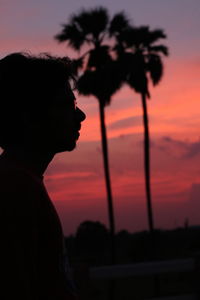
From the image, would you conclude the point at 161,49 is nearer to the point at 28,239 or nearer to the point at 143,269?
the point at 143,269

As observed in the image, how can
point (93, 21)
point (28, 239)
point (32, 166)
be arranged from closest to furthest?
point (28, 239), point (32, 166), point (93, 21)

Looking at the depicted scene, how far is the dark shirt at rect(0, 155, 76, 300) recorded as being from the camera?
6.15 ft

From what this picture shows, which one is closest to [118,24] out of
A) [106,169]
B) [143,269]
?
[106,169]

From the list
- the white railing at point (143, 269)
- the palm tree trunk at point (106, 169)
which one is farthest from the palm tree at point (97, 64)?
the white railing at point (143, 269)

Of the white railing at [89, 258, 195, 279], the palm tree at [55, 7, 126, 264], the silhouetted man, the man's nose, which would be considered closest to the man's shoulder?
the silhouetted man

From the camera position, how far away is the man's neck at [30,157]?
2.09m

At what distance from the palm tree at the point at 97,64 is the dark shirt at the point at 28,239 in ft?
103

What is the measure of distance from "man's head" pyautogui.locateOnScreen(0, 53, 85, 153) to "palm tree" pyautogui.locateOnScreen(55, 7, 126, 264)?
102 ft

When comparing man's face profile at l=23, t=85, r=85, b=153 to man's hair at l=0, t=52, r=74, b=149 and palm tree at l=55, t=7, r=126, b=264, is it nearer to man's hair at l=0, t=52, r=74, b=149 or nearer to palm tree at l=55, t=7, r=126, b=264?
man's hair at l=0, t=52, r=74, b=149

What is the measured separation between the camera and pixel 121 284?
40969 millimetres

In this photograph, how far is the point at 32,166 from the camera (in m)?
2.10

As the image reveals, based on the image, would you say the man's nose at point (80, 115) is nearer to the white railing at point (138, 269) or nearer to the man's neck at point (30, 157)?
the man's neck at point (30, 157)

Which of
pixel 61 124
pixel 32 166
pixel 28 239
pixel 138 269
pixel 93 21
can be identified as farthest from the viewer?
pixel 93 21

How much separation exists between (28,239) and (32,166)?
284 millimetres
